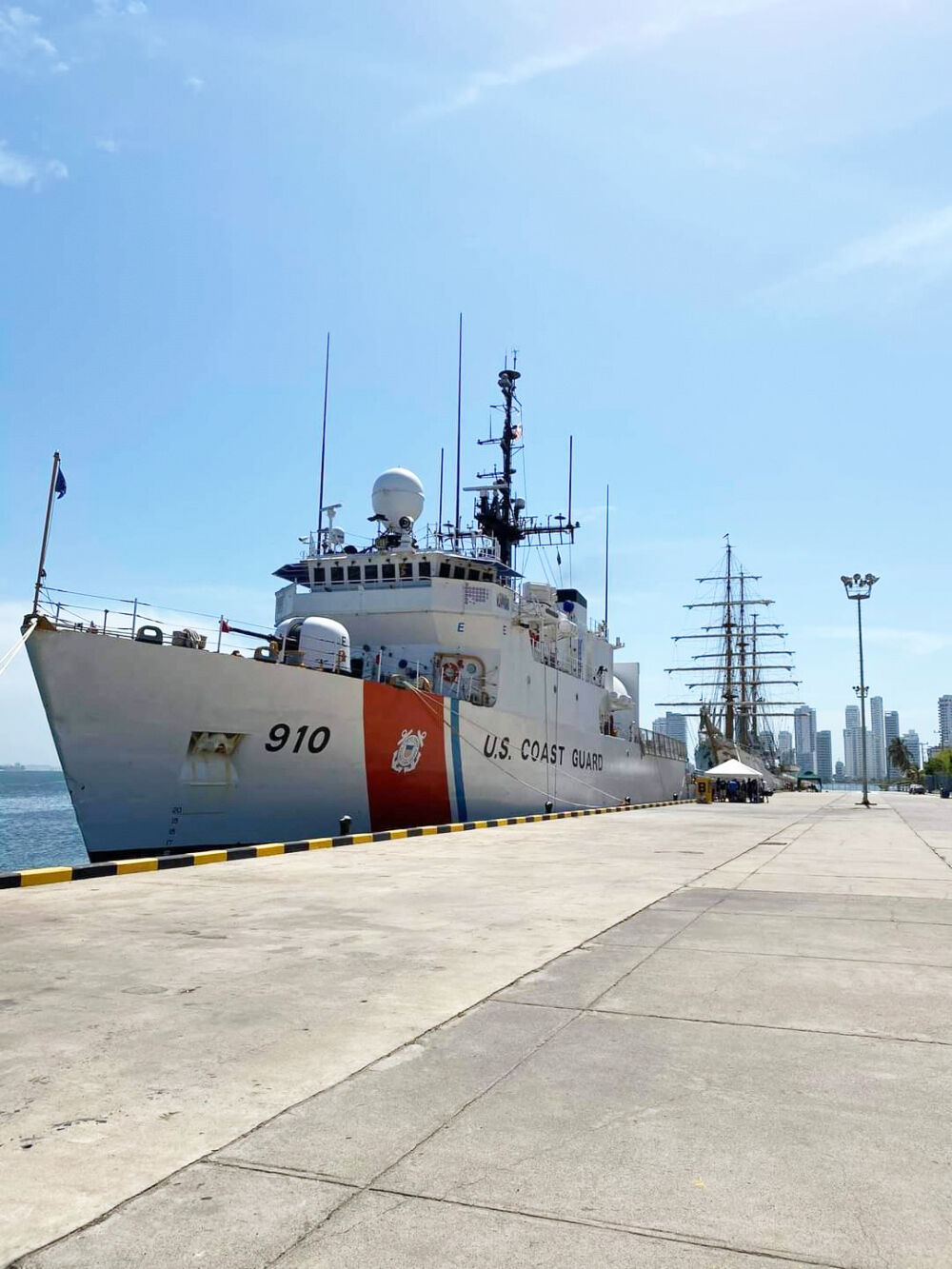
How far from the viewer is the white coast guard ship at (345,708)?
39.7 ft

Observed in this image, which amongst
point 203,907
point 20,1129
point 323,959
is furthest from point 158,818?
point 20,1129

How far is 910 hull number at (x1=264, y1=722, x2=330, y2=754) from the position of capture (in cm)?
1371

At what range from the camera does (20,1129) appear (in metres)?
2.88

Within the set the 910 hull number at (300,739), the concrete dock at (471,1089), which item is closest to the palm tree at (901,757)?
the 910 hull number at (300,739)

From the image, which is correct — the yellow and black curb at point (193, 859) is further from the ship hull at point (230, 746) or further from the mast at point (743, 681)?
the mast at point (743, 681)

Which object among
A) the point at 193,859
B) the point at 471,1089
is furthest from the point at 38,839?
the point at 471,1089

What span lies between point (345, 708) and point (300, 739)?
98 cm

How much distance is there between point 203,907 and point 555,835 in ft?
30.2

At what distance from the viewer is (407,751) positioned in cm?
1645

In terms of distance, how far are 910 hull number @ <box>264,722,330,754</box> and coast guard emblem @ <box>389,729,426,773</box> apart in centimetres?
195

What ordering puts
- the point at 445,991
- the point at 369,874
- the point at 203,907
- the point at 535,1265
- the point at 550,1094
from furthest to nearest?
1. the point at 369,874
2. the point at 203,907
3. the point at 445,991
4. the point at 550,1094
5. the point at 535,1265

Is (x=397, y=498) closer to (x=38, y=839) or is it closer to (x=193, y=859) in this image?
(x=193, y=859)

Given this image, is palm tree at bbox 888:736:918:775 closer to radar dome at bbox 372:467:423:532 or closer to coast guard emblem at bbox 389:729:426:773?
radar dome at bbox 372:467:423:532

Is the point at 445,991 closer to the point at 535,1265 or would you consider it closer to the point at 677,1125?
the point at 677,1125
